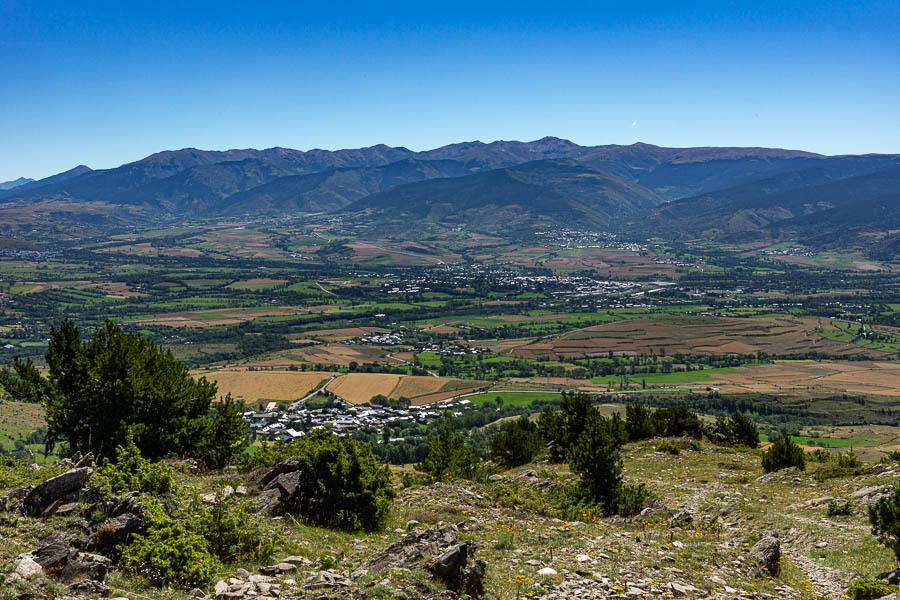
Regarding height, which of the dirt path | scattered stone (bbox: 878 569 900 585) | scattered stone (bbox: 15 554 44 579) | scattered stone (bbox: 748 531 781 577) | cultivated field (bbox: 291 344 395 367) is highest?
scattered stone (bbox: 15 554 44 579)

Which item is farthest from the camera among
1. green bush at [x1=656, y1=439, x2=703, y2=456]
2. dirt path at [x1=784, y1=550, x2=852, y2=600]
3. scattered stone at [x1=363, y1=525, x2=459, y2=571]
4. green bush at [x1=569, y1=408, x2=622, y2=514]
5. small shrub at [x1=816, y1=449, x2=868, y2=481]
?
green bush at [x1=656, y1=439, x2=703, y2=456]

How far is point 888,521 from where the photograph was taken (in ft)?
44.6

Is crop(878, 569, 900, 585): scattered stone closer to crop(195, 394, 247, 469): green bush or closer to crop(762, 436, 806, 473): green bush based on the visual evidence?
crop(762, 436, 806, 473): green bush

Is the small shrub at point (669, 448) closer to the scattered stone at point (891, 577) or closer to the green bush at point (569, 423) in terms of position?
the green bush at point (569, 423)

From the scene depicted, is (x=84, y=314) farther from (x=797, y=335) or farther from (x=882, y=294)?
(x=882, y=294)

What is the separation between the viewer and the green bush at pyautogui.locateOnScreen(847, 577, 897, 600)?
11359 mm

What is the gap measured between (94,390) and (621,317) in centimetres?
13013

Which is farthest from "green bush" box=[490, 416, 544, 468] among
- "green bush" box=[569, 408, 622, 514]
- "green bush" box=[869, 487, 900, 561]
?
"green bush" box=[869, 487, 900, 561]

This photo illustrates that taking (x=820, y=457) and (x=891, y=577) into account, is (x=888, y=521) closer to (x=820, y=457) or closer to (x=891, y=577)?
(x=891, y=577)

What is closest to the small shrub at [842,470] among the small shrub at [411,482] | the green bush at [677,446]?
the green bush at [677,446]

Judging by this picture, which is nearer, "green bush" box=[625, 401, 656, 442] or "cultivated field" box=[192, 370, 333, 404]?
"green bush" box=[625, 401, 656, 442]

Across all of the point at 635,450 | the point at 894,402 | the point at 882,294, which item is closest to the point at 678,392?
the point at 894,402

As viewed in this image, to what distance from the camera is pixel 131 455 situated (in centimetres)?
1420

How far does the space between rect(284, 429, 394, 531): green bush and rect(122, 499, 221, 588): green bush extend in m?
4.84
